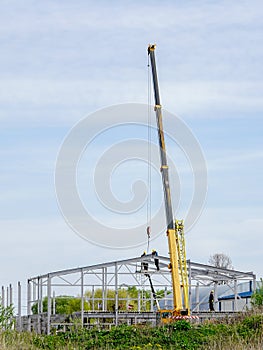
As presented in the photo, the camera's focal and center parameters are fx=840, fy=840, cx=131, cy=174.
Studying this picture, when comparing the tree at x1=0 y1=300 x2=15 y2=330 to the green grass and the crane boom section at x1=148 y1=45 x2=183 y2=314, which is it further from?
the crane boom section at x1=148 y1=45 x2=183 y2=314

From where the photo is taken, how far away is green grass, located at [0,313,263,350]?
25.0 meters

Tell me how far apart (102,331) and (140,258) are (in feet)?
45.5

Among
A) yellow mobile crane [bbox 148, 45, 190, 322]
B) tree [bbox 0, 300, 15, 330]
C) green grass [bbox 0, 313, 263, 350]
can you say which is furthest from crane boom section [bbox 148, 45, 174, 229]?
tree [bbox 0, 300, 15, 330]

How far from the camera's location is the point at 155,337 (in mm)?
28484

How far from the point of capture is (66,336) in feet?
103

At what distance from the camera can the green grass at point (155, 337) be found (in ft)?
82.0

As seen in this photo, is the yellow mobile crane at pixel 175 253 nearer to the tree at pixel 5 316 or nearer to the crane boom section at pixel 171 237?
the crane boom section at pixel 171 237

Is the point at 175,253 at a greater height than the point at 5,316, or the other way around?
the point at 175,253

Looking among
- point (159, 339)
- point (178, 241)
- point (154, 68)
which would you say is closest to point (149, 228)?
point (178, 241)

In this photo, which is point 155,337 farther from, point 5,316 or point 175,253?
point 175,253

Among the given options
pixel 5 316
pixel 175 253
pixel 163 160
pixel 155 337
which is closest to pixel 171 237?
pixel 175 253

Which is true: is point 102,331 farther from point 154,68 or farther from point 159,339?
point 154,68

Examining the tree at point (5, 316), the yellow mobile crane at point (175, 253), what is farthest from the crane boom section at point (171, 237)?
the tree at point (5, 316)

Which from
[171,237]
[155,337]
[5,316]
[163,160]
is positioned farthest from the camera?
[163,160]
